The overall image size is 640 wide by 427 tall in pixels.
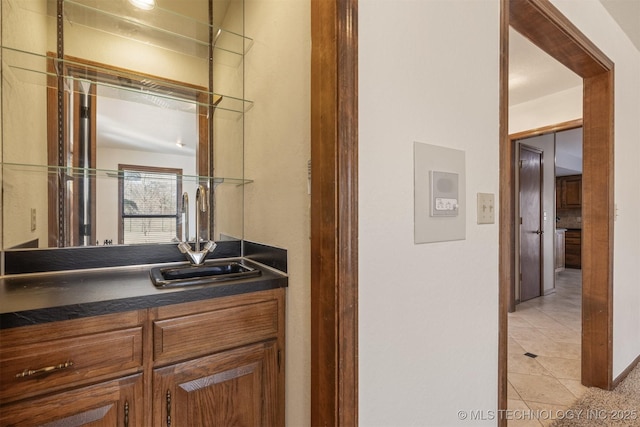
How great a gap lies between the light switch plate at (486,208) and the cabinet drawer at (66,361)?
1280mm

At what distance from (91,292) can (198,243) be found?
59cm

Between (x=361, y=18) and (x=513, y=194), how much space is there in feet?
11.9

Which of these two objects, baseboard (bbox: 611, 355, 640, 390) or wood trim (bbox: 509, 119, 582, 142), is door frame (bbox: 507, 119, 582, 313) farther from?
baseboard (bbox: 611, 355, 640, 390)

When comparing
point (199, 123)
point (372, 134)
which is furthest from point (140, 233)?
point (372, 134)

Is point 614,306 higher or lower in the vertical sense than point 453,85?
lower

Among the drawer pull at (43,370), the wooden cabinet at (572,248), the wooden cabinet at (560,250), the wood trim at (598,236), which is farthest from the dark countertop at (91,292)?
the wooden cabinet at (572,248)

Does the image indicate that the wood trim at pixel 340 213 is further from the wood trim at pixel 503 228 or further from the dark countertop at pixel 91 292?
the wood trim at pixel 503 228

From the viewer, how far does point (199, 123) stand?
1786 mm

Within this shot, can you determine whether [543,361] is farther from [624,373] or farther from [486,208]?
[486,208]

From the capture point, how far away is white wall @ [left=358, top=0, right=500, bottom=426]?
89 cm

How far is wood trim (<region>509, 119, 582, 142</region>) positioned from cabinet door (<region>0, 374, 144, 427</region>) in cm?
386

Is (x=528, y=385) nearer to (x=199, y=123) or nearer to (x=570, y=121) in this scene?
(x=570, y=121)

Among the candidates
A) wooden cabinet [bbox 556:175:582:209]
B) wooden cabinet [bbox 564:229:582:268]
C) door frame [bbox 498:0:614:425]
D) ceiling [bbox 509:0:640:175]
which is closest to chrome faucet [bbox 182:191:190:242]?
door frame [bbox 498:0:614:425]

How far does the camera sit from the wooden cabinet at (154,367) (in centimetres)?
83
